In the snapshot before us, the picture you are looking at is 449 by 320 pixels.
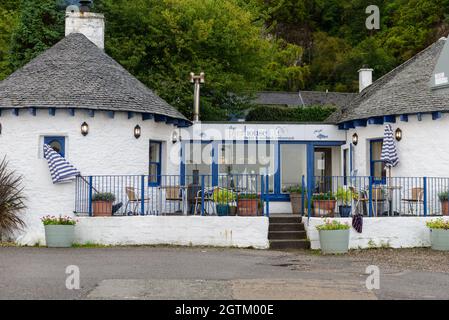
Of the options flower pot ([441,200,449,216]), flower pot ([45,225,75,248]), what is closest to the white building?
flower pot ([45,225,75,248])

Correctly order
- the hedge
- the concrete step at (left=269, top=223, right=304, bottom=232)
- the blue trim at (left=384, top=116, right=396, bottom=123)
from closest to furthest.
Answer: the concrete step at (left=269, top=223, right=304, bottom=232) → the blue trim at (left=384, top=116, right=396, bottom=123) → the hedge

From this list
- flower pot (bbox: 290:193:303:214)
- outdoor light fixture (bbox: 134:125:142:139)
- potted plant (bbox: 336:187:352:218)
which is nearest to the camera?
potted plant (bbox: 336:187:352:218)

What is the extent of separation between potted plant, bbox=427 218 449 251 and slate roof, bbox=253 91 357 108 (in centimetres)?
3556

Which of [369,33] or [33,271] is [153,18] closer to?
[33,271]

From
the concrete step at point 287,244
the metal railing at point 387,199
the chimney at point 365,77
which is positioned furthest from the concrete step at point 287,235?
the chimney at point 365,77

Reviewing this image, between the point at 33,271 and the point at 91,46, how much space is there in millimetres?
10138

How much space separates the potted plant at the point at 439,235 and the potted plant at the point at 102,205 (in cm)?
828

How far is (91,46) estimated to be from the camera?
724 inches

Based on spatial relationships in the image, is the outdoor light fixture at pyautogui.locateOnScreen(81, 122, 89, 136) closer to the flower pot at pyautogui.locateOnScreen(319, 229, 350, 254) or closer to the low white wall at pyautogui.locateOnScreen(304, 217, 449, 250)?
the low white wall at pyautogui.locateOnScreen(304, 217, 449, 250)

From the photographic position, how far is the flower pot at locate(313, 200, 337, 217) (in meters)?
14.6

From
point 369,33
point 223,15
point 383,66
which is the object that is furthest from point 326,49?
point 223,15

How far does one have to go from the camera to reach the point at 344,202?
573 inches

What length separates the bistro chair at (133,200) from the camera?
15.1 m

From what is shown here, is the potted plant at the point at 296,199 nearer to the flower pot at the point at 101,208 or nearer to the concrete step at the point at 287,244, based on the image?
the concrete step at the point at 287,244
